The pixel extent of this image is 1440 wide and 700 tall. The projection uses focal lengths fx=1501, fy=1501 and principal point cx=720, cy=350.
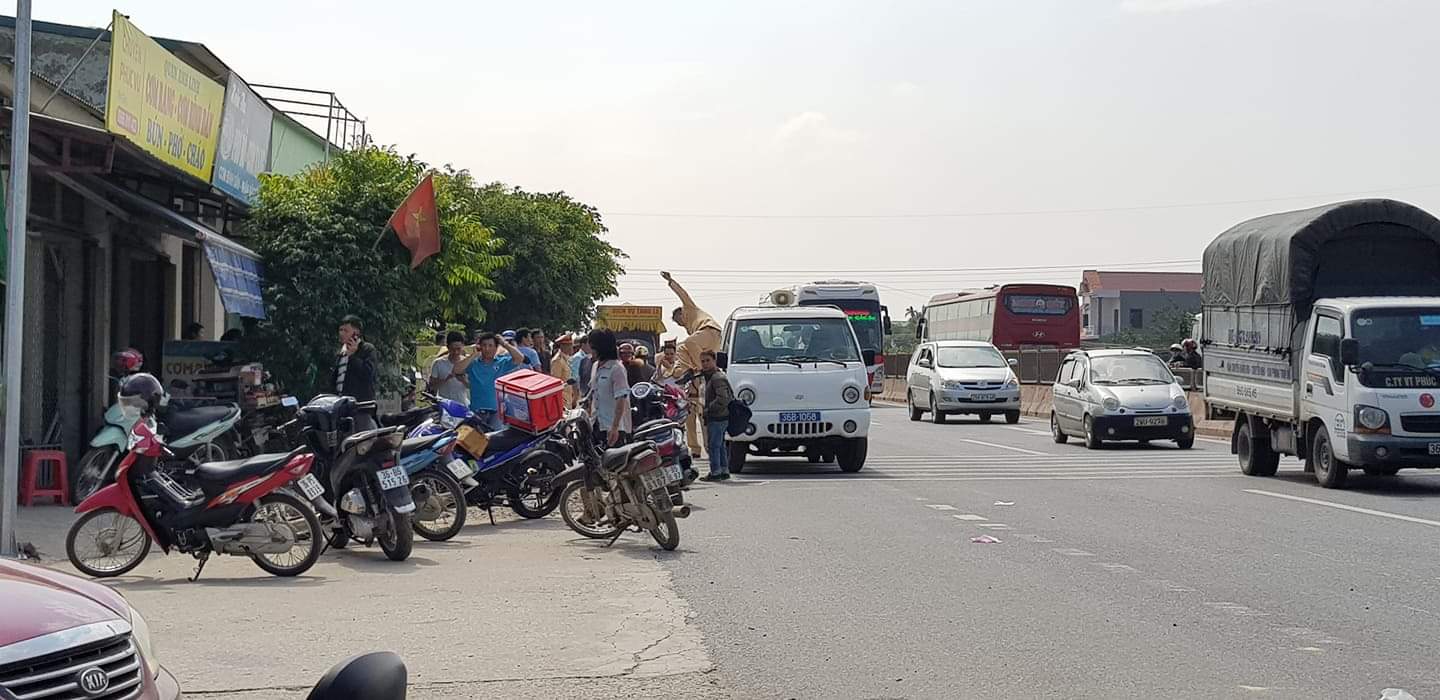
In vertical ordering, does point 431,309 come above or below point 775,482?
above

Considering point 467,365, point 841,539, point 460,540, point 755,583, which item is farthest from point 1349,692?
point 467,365

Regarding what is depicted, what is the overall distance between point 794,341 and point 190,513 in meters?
11.0

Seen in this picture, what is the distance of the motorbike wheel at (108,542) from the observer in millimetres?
10070

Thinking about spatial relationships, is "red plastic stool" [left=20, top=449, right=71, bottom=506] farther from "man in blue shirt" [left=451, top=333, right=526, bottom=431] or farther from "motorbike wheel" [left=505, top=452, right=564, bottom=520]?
"motorbike wheel" [left=505, top=452, right=564, bottom=520]

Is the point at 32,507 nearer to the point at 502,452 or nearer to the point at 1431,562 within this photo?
the point at 502,452

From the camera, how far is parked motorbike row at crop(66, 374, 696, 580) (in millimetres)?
10172

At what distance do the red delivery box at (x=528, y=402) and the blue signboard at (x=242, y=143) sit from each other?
5217 millimetres

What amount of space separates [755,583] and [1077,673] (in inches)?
131

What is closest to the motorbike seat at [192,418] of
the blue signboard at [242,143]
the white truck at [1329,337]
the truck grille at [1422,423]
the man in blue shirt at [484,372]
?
the man in blue shirt at [484,372]

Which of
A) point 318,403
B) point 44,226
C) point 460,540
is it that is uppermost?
point 44,226

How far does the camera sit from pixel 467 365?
1653 cm

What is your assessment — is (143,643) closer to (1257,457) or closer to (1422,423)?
(1422,423)

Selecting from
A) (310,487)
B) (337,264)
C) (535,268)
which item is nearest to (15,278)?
(310,487)

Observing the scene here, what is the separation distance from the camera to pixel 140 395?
1062 centimetres
